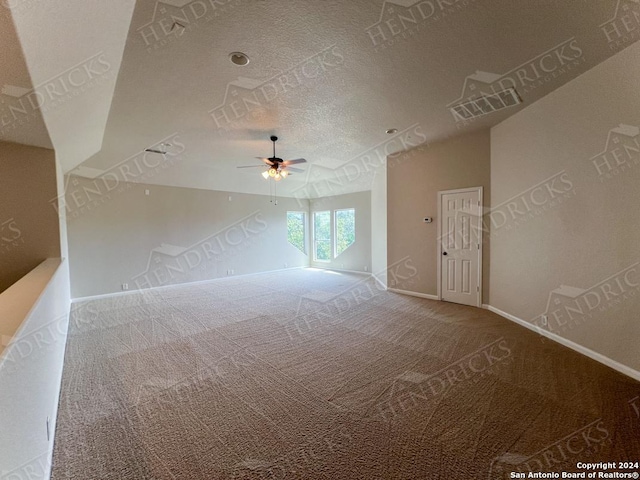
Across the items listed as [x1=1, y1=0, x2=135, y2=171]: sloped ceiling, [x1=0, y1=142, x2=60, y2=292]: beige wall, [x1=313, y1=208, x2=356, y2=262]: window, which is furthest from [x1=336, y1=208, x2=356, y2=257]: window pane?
[x1=0, y1=142, x2=60, y2=292]: beige wall

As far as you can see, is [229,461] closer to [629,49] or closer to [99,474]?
[99,474]

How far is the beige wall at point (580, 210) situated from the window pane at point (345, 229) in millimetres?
4815

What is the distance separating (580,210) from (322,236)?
717 cm

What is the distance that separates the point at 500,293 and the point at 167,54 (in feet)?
17.1

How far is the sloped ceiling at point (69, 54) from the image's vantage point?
1537mm

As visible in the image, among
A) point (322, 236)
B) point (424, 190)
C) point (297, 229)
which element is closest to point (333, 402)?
point (424, 190)

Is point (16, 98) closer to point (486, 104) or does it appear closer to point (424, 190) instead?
point (486, 104)

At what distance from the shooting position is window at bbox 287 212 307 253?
30.4 feet

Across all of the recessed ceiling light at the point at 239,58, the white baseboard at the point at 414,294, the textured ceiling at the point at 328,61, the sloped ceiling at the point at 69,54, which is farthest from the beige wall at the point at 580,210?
the sloped ceiling at the point at 69,54

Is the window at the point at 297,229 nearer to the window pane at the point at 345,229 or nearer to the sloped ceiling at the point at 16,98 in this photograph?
the window pane at the point at 345,229

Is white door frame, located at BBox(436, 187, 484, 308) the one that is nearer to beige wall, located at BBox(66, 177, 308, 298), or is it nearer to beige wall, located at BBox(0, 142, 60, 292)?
beige wall, located at BBox(66, 177, 308, 298)

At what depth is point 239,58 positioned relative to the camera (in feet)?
7.94

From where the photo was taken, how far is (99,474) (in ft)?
4.91

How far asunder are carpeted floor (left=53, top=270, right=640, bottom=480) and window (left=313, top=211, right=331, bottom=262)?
5524 millimetres
